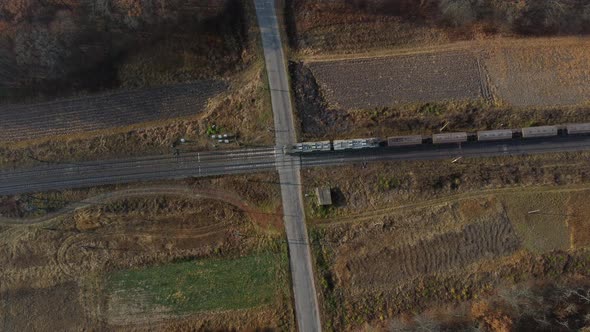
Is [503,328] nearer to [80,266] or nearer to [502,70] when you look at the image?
[502,70]

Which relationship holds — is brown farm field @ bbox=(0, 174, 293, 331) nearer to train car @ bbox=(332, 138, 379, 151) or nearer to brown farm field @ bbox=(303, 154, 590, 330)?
brown farm field @ bbox=(303, 154, 590, 330)

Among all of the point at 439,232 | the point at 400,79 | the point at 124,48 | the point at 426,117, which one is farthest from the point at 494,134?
the point at 124,48

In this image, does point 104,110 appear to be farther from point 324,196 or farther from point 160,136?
point 324,196

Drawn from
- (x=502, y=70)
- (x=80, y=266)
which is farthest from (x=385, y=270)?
(x=80, y=266)

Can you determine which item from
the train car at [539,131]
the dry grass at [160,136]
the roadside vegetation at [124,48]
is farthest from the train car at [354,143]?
the train car at [539,131]

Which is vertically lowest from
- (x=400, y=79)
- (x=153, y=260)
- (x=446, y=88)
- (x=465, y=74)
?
(x=153, y=260)

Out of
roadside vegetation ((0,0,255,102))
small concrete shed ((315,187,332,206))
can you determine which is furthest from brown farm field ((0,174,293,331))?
roadside vegetation ((0,0,255,102))
